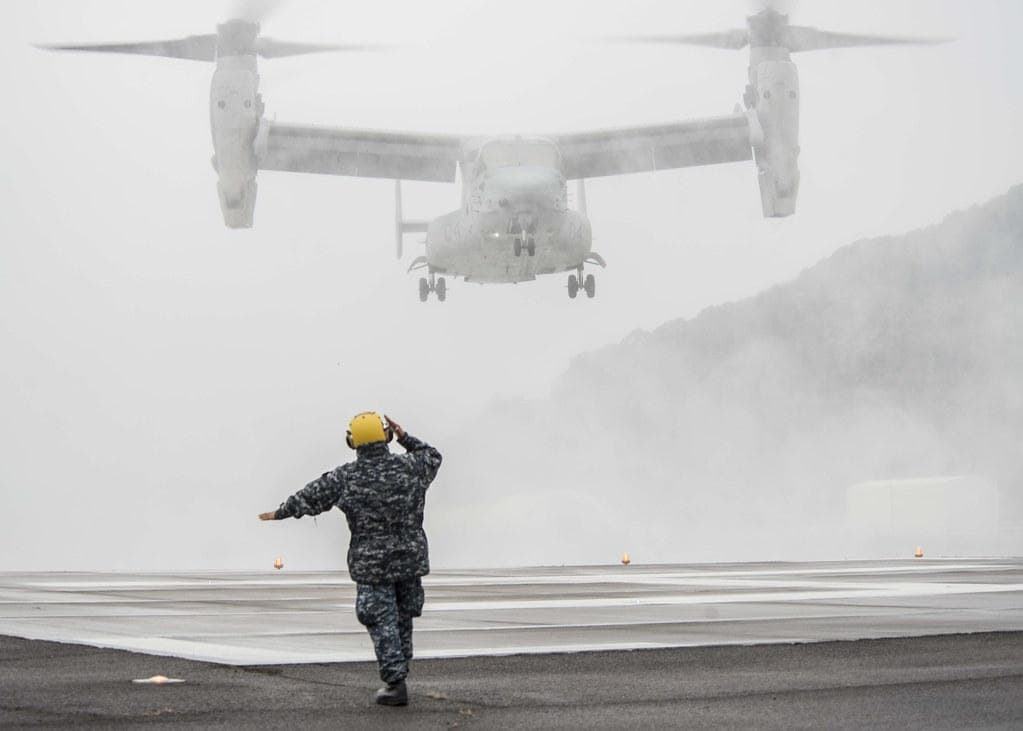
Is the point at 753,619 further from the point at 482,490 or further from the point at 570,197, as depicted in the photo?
the point at 482,490

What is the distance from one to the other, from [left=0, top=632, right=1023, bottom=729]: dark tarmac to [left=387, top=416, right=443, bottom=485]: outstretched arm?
136 centimetres

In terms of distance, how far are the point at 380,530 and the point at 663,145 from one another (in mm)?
36257

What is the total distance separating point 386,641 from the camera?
938cm

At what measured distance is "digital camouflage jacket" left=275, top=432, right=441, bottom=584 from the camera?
9.37 m

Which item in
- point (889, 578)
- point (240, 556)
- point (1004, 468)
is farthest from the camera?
point (1004, 468)

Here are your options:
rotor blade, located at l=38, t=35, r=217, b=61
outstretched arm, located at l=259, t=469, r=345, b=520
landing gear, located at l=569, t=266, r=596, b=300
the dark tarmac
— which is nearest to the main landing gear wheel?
landing gear, located at l=569, t=266, r=596, b=300

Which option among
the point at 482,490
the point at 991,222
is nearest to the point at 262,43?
the point at 482,490

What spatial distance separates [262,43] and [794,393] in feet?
247

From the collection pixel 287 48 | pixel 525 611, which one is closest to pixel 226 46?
pixel 287 48

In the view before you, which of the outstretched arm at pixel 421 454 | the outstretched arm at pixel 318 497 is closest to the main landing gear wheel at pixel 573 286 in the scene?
the outstretched arm at pixel 421 454

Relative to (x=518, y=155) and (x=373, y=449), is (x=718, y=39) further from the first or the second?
(x=373, y=449)

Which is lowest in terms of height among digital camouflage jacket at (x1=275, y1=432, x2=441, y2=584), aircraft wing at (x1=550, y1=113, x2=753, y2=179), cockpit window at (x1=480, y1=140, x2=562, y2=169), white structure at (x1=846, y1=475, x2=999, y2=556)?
digital camouflage jacket at (x1=275, y1=432, x2=441, y2=584)

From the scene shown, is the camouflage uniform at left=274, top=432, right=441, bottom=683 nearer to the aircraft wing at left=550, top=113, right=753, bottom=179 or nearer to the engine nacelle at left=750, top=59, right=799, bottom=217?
the engine nacelle at left=750, top=59, right=799, bottom=217

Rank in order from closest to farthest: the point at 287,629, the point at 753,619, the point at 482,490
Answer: the point at 287,629 → the point at 753,619 → the point at 482,490
